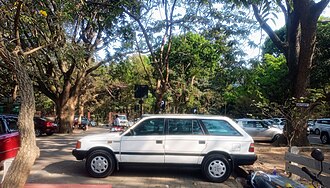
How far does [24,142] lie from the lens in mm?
5047

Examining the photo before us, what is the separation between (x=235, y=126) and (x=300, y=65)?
26.4 feet

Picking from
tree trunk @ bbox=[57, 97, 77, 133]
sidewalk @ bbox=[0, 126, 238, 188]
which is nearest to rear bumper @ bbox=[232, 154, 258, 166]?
sidewalk @ bbox=[0, 126, 238, 188]

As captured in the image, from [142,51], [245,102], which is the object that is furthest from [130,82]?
[142,51]

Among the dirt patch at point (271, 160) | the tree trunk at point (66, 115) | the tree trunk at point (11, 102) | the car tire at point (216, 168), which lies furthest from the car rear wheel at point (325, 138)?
the tree trunk at point (11, 102)

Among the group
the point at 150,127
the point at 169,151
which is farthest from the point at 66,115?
the point at 169,151

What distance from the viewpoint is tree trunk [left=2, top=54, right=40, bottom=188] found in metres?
4.95

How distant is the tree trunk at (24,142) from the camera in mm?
4949

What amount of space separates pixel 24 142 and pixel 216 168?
200 inches

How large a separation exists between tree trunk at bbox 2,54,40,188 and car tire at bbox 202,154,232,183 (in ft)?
15.4

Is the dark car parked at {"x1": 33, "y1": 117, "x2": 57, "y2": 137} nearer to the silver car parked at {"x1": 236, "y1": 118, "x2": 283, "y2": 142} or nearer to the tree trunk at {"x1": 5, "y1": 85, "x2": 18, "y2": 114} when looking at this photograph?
the tree trunk at {"x1": 5, "y1": 85, "x2": 18, "y2": 114}

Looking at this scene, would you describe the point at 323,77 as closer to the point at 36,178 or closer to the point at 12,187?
the point at 36,178

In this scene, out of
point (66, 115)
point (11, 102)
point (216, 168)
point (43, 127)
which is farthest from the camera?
point (11, 102)

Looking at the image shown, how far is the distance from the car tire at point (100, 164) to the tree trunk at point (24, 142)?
3.72m

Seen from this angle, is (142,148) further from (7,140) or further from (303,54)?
(303,54)
